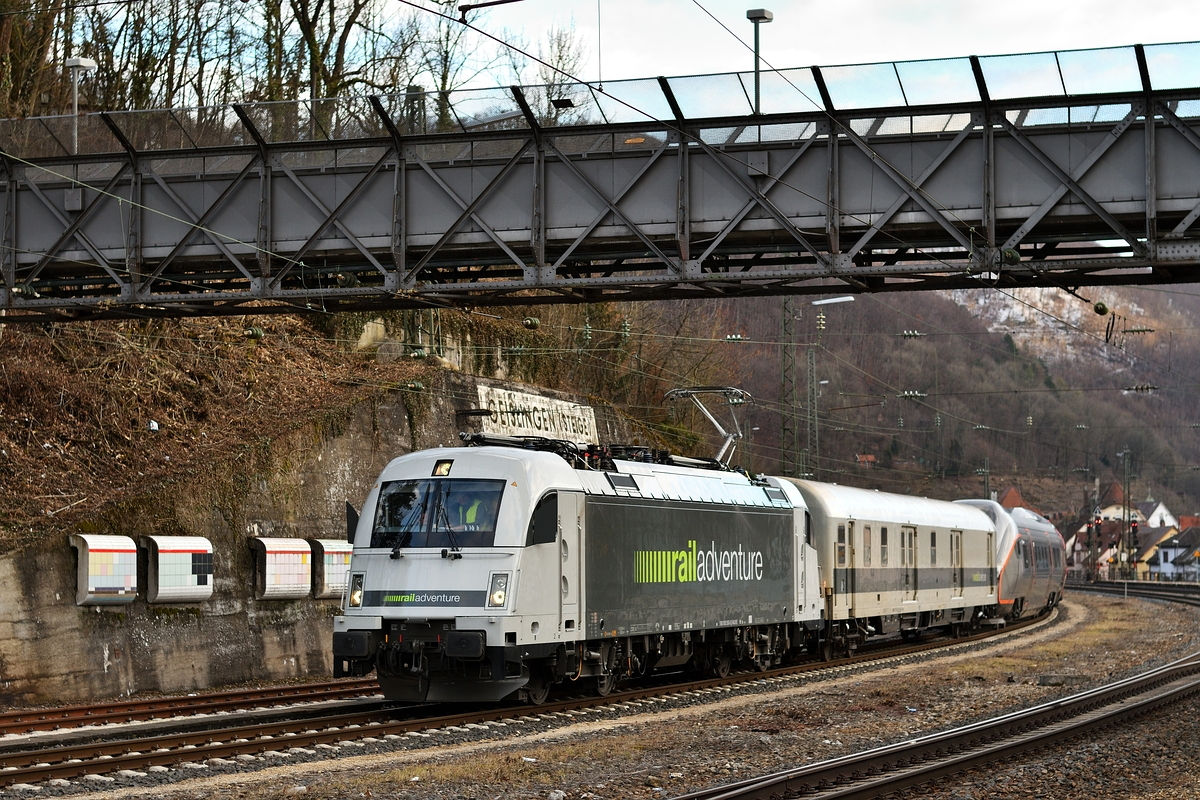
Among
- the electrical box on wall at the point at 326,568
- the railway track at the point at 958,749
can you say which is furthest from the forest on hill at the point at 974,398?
the electrical box on wall at the point at 326,568

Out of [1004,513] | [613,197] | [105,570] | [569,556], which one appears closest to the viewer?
[569,556]

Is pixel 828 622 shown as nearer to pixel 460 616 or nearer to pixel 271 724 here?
pixel 460 616

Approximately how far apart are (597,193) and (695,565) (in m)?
5.92

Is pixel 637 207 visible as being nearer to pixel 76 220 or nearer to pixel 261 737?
pixel 76 220

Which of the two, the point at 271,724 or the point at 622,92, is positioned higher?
the point at 622,92

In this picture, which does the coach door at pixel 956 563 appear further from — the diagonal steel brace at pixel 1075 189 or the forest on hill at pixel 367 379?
the diagonal steel brace at pixel 1075 189

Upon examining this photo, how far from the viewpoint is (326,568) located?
81.1 feet

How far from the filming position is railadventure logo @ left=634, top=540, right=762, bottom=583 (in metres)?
19.3

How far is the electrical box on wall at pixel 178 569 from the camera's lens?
20750mm

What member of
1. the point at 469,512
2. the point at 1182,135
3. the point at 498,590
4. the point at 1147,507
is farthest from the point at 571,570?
the point at 1147,507

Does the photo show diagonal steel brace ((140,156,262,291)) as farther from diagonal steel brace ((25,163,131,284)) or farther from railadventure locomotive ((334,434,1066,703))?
railadventure locomotive ((334,434,1066,703))

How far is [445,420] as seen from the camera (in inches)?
1214

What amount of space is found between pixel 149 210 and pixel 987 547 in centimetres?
2545

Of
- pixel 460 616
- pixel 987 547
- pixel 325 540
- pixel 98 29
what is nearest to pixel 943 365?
pixel 987 547
